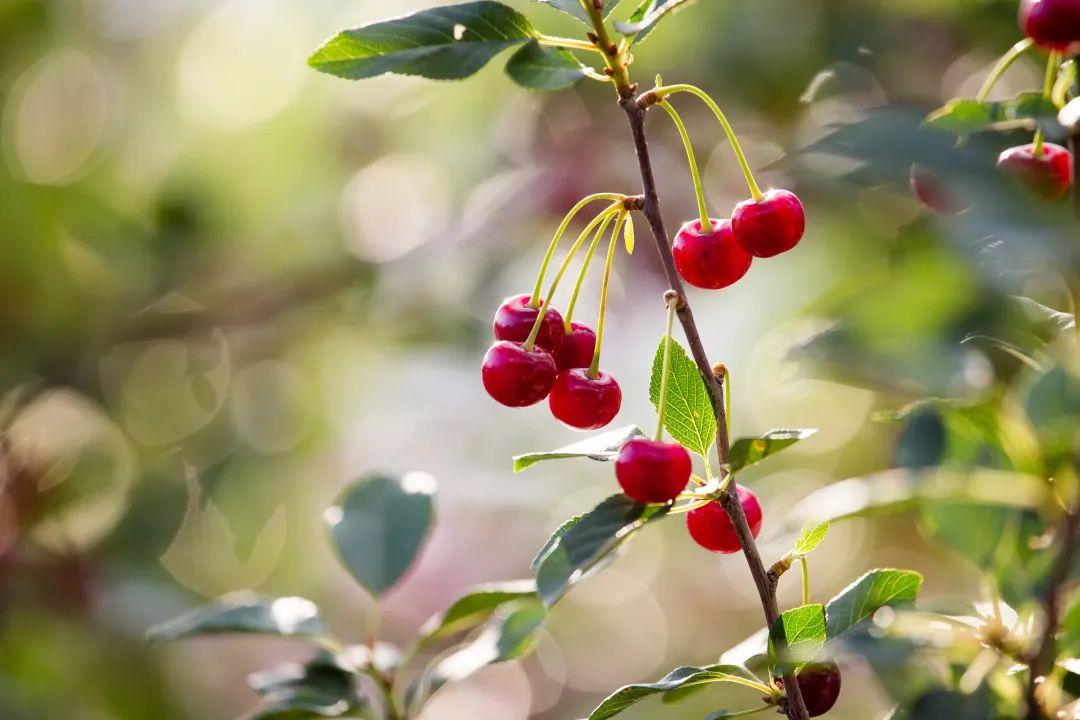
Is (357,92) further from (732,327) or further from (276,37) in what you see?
(732,327)

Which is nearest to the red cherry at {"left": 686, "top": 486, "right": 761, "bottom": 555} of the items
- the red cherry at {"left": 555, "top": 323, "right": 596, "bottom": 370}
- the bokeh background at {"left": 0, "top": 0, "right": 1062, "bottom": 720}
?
the red cherry at {"left": 555, "top": 323, "right": 596, "bottom": 370}

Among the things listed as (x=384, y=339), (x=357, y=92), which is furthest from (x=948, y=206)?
(x=357, y=92)

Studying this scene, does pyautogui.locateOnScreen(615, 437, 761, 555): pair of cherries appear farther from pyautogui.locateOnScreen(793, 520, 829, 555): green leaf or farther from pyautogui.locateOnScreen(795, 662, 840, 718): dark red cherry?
pyautogui.locateOnScreen(795, 662, 840, 718): dark red cherry

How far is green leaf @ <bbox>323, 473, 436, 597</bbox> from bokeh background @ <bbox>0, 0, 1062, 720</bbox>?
0.75m

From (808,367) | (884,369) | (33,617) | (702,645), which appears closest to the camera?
(884,369)

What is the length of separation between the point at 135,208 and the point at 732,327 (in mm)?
1492

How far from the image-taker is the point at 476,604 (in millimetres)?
924

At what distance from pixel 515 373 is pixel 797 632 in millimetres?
269

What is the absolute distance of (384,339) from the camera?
2.43m

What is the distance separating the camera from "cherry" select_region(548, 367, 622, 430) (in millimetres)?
770

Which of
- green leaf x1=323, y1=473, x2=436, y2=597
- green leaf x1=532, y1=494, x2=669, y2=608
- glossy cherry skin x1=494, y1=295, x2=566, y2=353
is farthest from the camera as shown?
green leaf x1=323, y1=473, x2=436, y2=597

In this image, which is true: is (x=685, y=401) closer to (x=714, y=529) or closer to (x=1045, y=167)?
(x=714, y=529)

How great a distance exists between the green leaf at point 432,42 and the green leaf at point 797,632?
0.41m

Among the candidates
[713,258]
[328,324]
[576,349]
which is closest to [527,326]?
[576,349]
